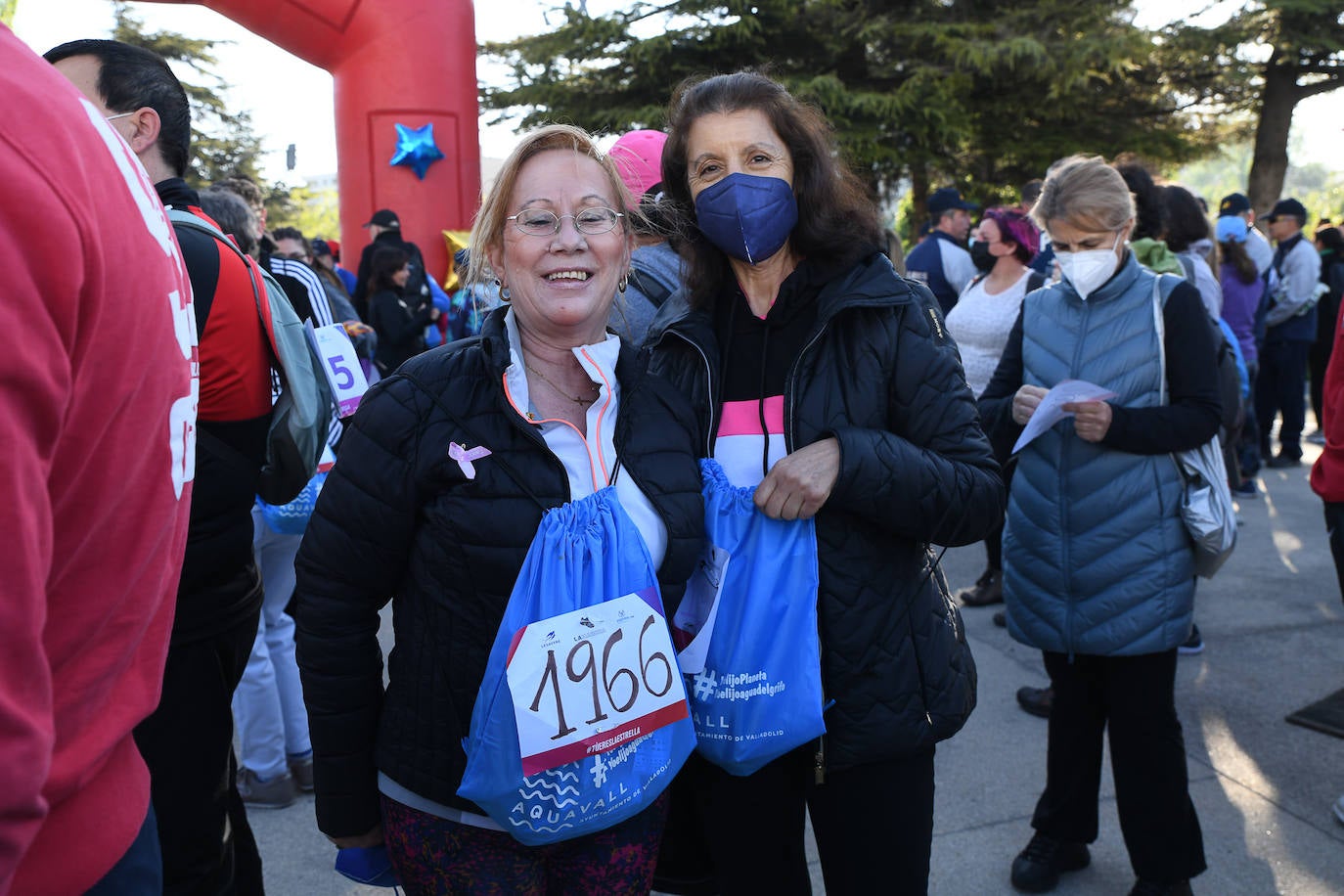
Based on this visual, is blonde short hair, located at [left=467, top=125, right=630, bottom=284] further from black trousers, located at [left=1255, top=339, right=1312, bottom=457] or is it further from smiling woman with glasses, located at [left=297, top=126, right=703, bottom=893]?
black trousers, located at [left=1255, top=339, right=1312, bottom=457]

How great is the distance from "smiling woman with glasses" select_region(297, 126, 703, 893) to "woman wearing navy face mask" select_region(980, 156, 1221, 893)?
4.74 feet

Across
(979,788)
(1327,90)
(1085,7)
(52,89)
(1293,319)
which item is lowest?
(979,788)

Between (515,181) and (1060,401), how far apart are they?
5.11 feet

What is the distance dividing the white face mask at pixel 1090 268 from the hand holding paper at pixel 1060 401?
0.28 meters

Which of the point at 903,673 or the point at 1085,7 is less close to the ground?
the point at 1085,7

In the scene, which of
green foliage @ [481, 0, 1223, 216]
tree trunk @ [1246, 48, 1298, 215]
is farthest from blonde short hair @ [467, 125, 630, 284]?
tree trunk @ [1246, 48, 1298, 215]

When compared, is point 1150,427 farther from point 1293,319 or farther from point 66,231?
point 1293,319

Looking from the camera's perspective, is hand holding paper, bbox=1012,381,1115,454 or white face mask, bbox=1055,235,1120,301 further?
white face mask, bbox=1055,235,1120,301

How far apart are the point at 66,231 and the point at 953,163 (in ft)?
59.1

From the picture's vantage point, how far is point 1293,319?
8797 mm

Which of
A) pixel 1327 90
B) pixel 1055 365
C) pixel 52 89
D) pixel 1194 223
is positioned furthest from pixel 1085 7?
pixel 52 89

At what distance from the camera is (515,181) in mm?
1774

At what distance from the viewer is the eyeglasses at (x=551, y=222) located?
5.69 feet

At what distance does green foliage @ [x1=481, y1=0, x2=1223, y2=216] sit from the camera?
15.1m
